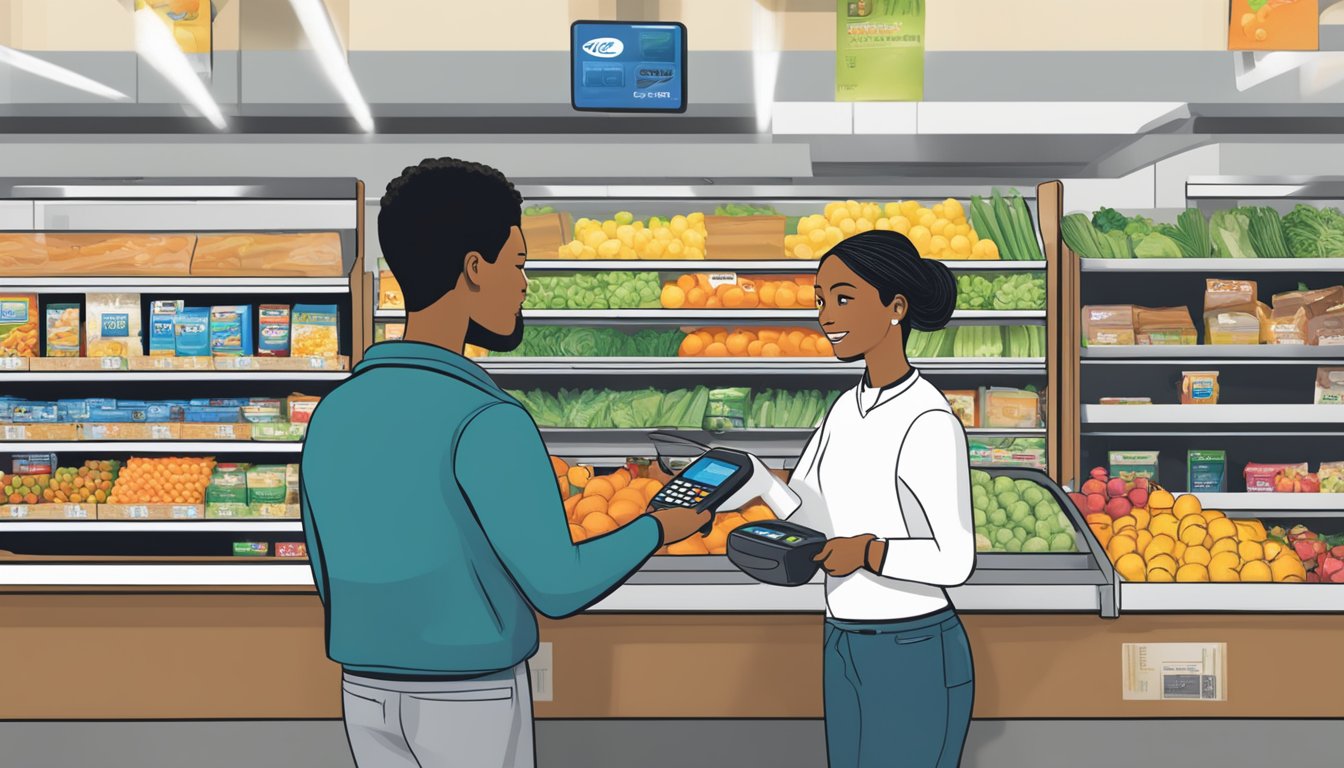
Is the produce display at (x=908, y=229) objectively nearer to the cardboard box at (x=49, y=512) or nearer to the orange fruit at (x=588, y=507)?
the orange fruit at (x=588, y=507)

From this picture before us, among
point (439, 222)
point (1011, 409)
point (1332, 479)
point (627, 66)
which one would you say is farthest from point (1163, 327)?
point (439, 222)

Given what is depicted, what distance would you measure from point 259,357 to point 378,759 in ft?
11.3

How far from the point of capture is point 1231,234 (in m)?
4.48

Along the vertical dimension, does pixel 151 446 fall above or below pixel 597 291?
below

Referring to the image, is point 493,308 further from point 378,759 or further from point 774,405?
point 774,405

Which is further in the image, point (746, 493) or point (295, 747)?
point (295, 747)

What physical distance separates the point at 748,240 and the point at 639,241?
50 cm

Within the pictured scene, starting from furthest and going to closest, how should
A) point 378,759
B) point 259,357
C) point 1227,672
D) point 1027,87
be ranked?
point 1027,87 < point 259,357 < point 1227,672 < point 378,759

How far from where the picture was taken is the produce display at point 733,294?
4.39m

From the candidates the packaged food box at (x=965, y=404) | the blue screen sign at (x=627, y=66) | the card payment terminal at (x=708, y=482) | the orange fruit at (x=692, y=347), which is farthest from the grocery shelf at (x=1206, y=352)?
the card payment terminal at (x=708, y=482)

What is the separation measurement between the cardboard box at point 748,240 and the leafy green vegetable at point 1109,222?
1337 mm

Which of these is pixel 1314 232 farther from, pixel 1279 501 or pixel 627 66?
pixel 627 66

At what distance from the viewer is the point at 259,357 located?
4441mm

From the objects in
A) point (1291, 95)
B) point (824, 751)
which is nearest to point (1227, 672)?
point (824, 751)
